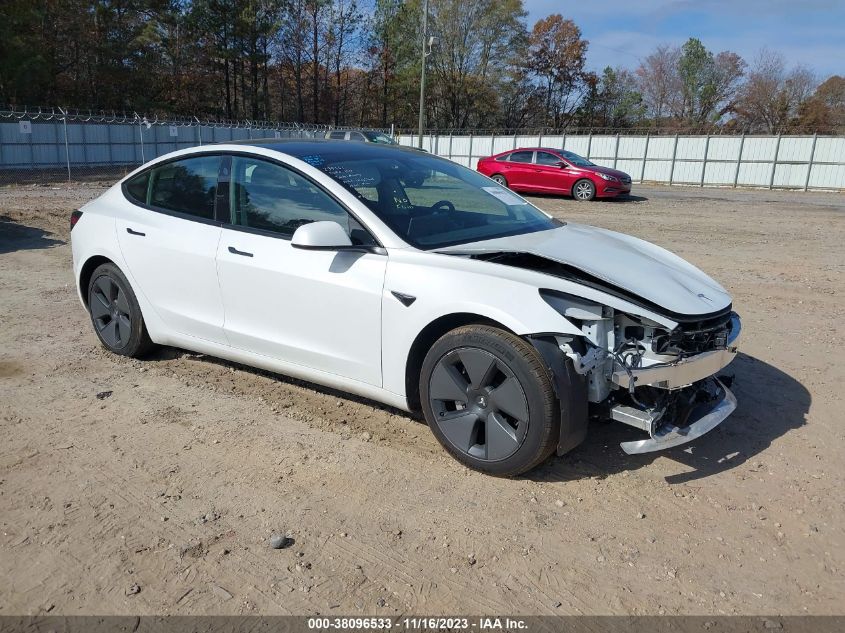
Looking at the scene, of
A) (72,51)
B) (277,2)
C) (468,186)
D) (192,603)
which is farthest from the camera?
(277,2)

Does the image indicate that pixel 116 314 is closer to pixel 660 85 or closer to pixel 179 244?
pixel 179 244

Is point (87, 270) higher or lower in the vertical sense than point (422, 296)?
lower

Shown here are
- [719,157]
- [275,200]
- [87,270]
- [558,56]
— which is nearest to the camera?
[275,200]

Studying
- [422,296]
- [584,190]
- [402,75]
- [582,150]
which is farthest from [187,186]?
[402,75]

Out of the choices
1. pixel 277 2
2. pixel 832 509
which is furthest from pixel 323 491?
pixel 277 2

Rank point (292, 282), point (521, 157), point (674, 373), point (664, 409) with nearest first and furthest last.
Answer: point (674, 373) < point (664, 409) < point (292, 282) < point (521, 157)

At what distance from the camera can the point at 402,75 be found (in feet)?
212

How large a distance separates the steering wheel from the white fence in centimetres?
2745

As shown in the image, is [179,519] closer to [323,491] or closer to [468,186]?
[323,491]

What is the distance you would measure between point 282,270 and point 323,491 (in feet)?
4.32

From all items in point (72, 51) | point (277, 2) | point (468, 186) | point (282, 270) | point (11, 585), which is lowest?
point (11, 585)

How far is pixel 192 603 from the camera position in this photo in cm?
254

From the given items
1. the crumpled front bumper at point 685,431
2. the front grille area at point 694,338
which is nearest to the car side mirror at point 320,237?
the front grille area at point 694,338

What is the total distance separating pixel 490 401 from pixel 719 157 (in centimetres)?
2872
